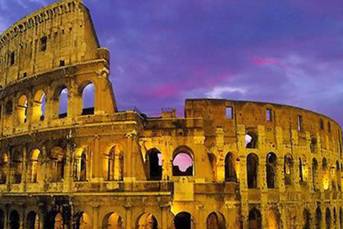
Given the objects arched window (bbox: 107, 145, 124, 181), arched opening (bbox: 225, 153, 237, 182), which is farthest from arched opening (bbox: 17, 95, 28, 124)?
arched opening (bbox: 225, 153, 237, 182)

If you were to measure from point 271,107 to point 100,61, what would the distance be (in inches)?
447

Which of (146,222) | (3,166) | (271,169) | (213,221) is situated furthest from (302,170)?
(3,166)

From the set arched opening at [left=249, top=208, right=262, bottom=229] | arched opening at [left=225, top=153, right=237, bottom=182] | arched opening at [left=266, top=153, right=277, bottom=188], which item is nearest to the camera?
arched opening at [left=249, top=208, right=262, bottom=229]

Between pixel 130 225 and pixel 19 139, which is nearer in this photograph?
pixel 130 225

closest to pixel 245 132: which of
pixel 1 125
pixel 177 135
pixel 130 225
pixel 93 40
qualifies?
pixel 177 135

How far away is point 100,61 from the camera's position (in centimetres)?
2208

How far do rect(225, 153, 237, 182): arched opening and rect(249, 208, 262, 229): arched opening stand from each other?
2236mm

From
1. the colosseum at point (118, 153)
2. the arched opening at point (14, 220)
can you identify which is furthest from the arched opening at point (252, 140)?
the arched opening at point (14, 220)

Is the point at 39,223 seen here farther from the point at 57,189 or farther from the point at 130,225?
the point at 130,225

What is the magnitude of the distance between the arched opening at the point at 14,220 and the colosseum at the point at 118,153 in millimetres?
69

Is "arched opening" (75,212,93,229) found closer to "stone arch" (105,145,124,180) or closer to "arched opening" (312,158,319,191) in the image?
"stone arch" (105,145,124,180)

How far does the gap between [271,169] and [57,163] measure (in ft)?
45.3

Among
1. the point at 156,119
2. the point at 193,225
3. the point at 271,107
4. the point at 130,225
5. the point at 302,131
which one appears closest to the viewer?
the point at 130,225

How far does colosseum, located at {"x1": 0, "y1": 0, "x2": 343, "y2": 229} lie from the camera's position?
20.9 m
